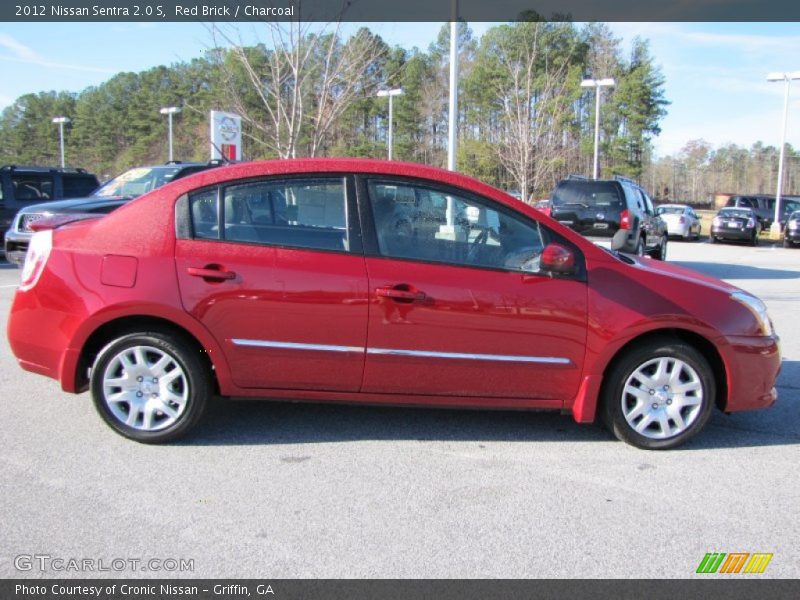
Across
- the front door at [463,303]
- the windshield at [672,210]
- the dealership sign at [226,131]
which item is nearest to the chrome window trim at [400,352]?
the front door at [463,303]

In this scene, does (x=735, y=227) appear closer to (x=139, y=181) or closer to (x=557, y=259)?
(x=139, y=181)

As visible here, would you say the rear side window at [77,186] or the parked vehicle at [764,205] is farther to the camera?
the parked vehicle at [764,205]

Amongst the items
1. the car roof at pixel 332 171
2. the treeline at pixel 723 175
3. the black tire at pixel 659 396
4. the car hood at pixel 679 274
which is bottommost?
the black tire at pixel 659 396

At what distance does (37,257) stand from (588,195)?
11130 millimetres

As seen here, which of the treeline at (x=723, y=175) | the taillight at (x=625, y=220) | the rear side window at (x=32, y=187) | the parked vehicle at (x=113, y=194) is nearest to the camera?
the parked vehicle at (x=113, y=194)

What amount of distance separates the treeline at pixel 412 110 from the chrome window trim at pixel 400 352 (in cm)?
1285

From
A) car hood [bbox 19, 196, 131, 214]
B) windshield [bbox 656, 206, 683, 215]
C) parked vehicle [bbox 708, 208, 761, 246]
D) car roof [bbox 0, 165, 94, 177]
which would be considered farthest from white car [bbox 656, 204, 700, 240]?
car hood [bbox 19, 196, 131, 214]

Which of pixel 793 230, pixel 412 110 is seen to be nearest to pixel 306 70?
pixel 793 230

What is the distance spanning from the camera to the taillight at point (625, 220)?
12898mm

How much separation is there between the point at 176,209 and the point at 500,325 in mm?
2058

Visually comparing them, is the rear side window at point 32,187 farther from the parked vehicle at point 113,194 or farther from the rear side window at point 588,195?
the rear side window at point 588,195

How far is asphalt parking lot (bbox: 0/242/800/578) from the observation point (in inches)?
118
